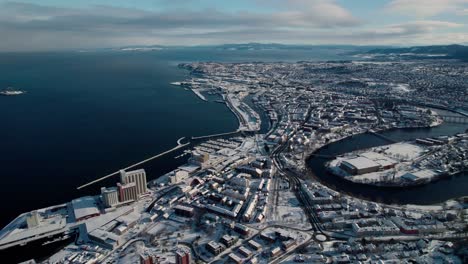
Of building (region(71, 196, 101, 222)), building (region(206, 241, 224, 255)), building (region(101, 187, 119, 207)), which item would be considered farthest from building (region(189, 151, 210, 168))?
building (region(206, 241, 224, 255))

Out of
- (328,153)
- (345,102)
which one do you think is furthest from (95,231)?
(345,102)

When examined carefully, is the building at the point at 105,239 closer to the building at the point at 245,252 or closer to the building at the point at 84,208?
the building at the point at 84,208

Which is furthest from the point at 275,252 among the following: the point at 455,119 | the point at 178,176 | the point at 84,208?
the point at 455,119

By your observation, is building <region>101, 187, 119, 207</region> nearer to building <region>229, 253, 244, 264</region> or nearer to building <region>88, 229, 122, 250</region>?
building <region>88, 229, 122, 250</region>

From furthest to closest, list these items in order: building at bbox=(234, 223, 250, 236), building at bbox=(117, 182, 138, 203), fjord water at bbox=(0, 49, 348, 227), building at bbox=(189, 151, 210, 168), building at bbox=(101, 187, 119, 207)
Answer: building at bbox=(189, 151, 210, 168) < fjord water at bbox=(0, 49, 348, 227) < building at bbox=(117, 182, 138, 203) < building at bbox=(101, 187, 119, 207) < building at bbox=(234, 223, 250, 236)

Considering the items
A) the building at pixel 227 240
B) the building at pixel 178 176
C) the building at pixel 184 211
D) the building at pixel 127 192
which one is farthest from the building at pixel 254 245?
the building at pixel 178 176

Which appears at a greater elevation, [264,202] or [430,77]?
[430,77]

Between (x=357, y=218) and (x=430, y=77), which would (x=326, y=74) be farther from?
(x=357, y=218)
